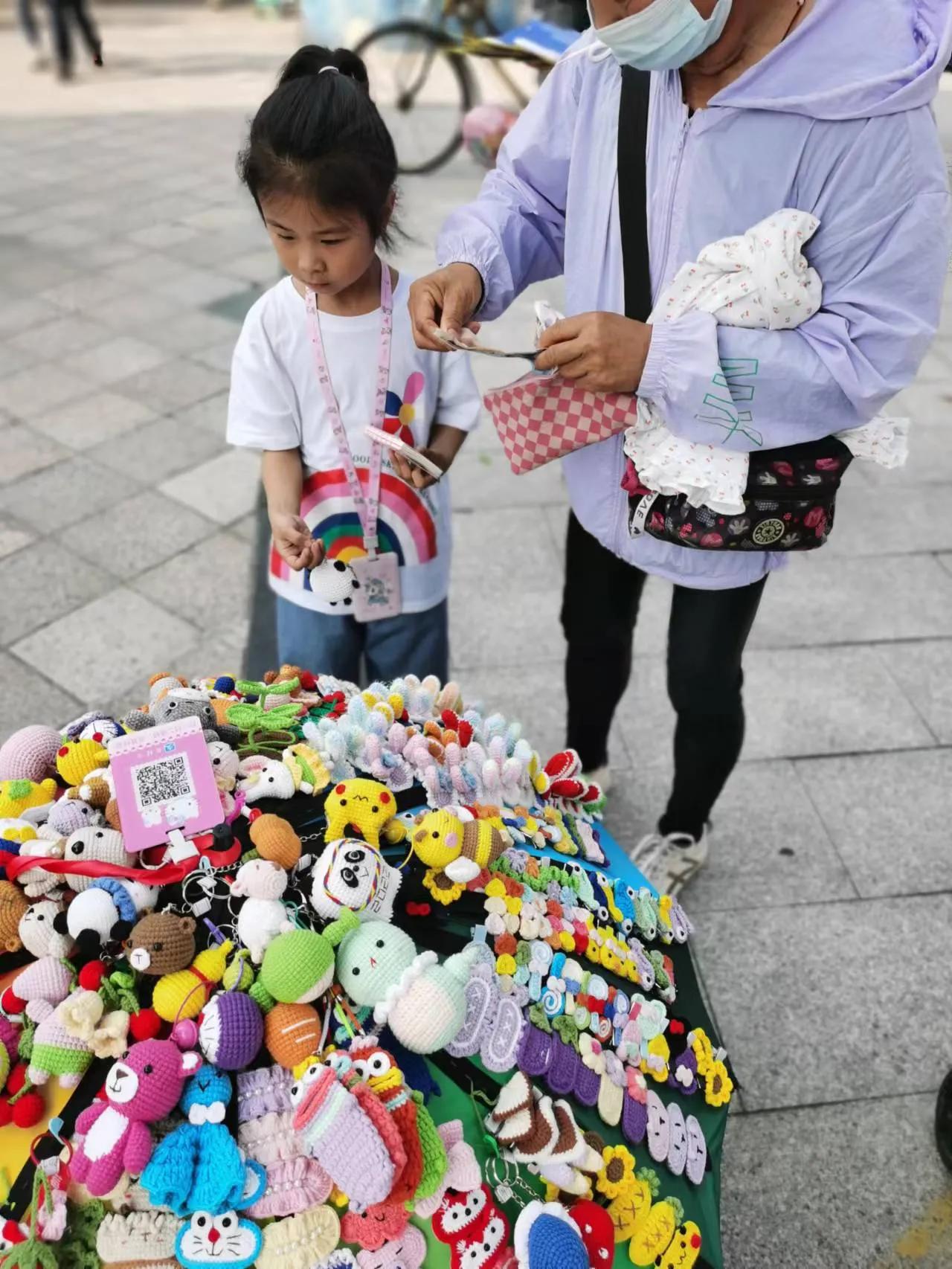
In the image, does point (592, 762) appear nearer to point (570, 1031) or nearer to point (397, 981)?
point (570, 1031)

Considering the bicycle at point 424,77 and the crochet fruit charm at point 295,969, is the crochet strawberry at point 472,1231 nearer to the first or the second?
the crochet fruit charm at point 295,969

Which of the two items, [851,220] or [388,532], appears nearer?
[851,220]

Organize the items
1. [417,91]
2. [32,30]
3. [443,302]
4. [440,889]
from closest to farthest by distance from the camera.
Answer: [440,889], [443,302], [417,91], [32,30]

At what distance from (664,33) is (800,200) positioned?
0.90 ft

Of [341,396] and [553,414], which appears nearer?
[553,414]

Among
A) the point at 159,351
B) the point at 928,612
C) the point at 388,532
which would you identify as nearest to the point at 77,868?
the point at 388,532

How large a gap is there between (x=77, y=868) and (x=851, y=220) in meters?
1.23

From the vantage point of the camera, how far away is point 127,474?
11.8 ft

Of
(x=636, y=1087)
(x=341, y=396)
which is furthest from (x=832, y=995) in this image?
(x=341, y=396)

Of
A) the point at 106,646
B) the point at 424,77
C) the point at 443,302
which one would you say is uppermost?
A: the point at 443,302

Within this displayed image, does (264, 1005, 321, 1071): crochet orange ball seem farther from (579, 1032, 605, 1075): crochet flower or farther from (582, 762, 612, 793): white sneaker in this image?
(582, 762, 612, 793): white sneaker

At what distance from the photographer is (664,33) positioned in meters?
1.21

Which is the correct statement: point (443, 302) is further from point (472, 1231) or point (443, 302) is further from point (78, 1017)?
point (472, 1231)

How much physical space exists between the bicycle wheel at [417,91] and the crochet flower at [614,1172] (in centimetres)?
691
